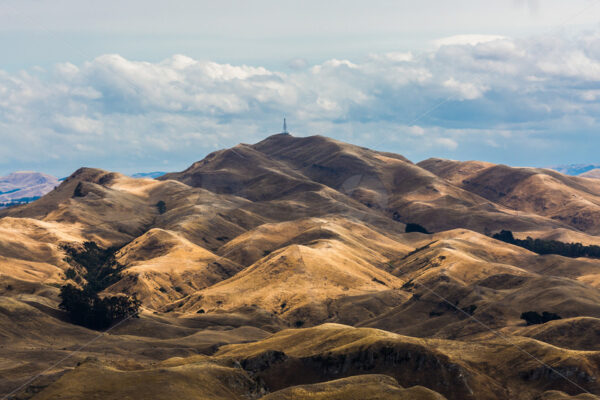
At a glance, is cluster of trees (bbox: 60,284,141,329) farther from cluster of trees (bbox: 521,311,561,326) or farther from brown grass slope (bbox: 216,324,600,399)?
cluster of trees (bbox: 521,311,561,326)

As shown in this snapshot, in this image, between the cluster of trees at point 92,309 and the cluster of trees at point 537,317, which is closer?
the cluster of trees at point 537,317

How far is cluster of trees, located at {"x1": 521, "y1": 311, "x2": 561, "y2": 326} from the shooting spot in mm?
153688

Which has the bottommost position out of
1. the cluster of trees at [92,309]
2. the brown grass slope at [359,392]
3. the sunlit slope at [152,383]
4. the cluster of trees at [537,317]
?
the cluster of trees at [537,317]

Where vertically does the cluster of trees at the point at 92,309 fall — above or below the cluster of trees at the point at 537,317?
above

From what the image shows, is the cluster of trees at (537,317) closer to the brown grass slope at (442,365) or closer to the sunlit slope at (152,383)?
the brown grass slope at (442,365)

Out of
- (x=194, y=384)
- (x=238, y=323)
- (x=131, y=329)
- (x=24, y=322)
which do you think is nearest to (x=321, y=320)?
(x=238, y=323)

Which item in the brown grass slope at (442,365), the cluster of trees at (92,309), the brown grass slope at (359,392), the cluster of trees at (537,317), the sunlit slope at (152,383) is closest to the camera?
the sunlit slope at (152,383)

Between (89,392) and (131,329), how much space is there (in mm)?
80746

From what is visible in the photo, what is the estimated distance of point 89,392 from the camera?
79.0m

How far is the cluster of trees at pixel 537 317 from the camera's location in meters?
154

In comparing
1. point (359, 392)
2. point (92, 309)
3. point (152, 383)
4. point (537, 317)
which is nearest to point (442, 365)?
point (359, 392)

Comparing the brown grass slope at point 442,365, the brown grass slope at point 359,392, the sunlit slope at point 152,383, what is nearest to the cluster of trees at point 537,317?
the brown grass slope at point 442,365

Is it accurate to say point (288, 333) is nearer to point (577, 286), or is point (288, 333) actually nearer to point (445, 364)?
point (445, 364)

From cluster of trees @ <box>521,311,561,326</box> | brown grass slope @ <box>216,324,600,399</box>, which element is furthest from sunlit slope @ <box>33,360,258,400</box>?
cluster of trees @ <box>521,311,561,326</box>
